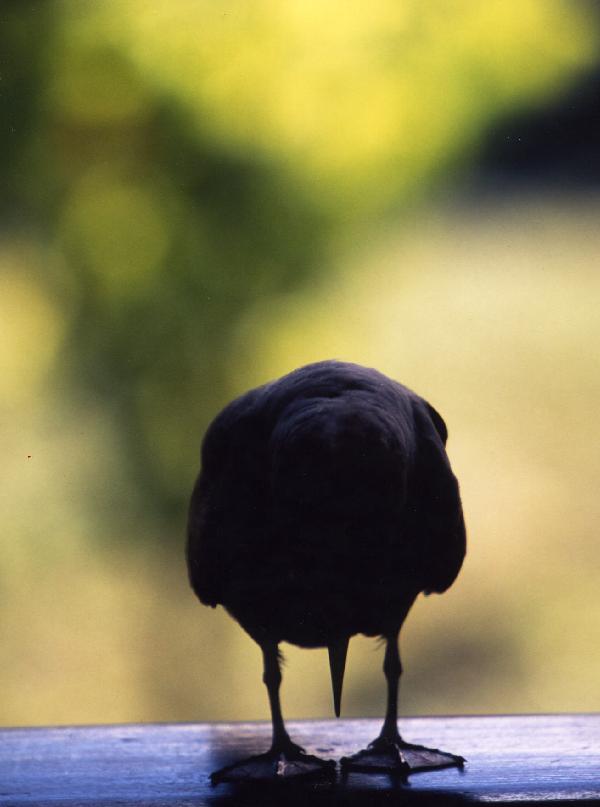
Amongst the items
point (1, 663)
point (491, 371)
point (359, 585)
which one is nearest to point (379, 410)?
point (359, 585)

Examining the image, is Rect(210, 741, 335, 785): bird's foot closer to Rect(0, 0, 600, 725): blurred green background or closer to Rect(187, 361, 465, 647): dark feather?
Rect(187, 361, 465, 647): dark feather

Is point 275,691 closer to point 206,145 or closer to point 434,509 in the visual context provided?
point 434,509

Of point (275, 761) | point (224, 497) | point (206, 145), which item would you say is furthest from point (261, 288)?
point (275, 761)

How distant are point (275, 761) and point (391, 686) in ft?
0.61

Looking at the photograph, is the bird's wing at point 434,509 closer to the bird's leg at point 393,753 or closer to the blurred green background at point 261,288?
the bird's leg at point 393,753

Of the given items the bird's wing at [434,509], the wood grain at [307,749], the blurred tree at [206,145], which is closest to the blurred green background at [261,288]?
the blurred tree at [206,145]

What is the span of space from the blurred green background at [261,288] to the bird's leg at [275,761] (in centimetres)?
93

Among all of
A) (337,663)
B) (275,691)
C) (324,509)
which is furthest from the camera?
(275,691)

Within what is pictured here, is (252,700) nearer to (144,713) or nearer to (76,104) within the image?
(144,713)

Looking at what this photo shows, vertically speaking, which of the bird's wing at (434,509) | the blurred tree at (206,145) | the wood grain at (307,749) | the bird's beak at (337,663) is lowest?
the wood grain at (307,749)

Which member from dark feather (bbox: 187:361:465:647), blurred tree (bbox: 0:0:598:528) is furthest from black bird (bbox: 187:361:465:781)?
blurred tree (bbox: 0:0:598:528)

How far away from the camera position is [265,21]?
220 centimetres

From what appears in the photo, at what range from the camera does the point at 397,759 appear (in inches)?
55.5

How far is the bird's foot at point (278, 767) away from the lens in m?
1.38
